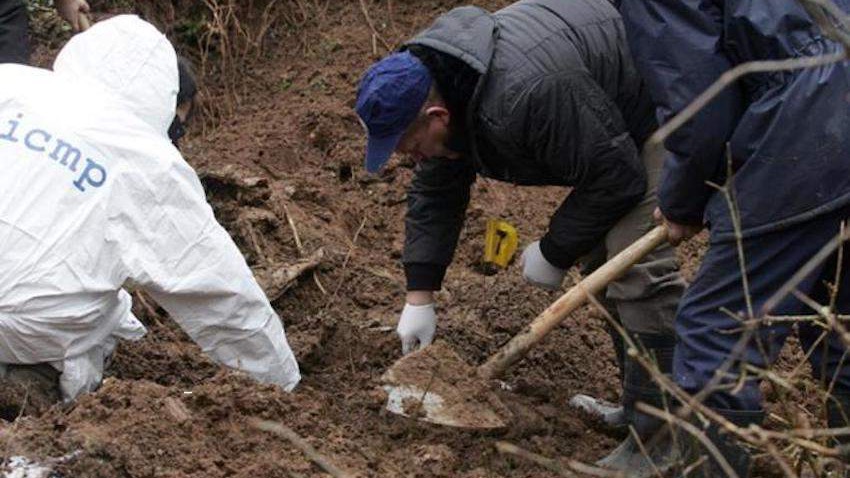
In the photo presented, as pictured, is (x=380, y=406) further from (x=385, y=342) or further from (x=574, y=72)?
(x=574, y=72)

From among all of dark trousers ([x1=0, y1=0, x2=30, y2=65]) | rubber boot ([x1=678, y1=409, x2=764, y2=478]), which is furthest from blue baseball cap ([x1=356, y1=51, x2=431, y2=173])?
dark trousers ([x1=0, y1=0, x2=30, y2=65])

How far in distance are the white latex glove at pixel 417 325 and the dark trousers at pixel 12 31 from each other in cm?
207

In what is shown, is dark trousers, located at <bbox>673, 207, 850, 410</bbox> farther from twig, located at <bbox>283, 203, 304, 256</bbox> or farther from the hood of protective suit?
twig, located at <bbox>283, 203, 304, 256</bbox>

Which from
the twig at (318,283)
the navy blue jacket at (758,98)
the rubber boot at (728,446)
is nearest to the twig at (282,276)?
the twig at (318,283)

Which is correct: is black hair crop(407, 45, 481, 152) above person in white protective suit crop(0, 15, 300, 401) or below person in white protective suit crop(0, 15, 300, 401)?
above

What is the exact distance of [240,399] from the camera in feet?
13.5

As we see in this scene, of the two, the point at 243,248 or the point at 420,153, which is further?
the point at 243,248

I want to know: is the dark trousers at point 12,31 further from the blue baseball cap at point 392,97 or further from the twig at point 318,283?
the blue baseball cap at point 392,97

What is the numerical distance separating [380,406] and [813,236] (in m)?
1.58

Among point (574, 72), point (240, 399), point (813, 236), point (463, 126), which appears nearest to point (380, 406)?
point (240, 399)

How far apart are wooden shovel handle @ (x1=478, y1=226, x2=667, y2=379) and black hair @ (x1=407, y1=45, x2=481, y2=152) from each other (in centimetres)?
64

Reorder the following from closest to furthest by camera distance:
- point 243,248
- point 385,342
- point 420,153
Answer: point 420,153 < point 385,342 < point 243,248

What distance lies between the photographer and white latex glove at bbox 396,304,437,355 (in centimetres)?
497

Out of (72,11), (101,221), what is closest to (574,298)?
(101,221)
